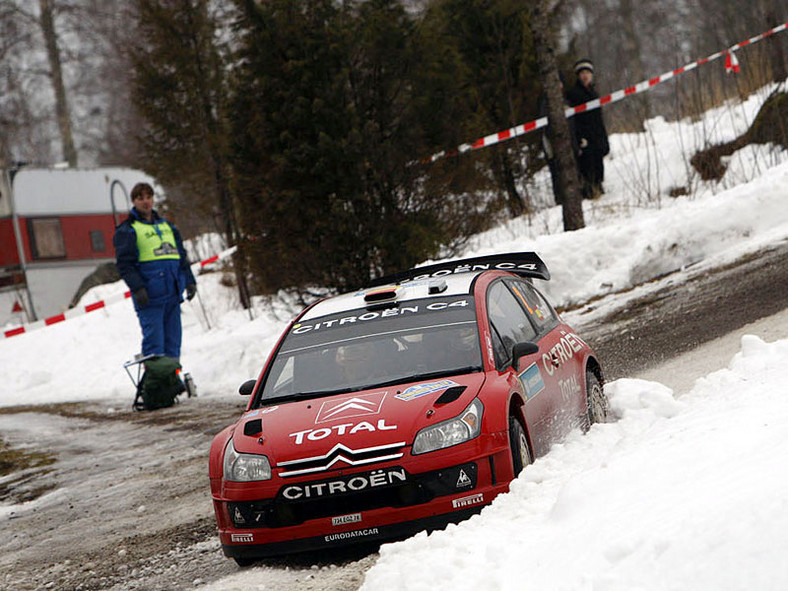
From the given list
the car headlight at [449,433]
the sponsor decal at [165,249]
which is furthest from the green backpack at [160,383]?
the car headlight at [449,433]

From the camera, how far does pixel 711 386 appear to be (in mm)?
6637

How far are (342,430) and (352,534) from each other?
0.54 metres

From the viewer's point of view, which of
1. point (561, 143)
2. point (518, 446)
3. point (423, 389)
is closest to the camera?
point (518, 446)

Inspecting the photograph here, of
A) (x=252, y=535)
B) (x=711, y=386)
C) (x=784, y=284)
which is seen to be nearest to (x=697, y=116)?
(x=784, y=284)

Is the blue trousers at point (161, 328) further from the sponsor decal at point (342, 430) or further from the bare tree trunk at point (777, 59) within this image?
the bare tree trunk at point (777, 59)

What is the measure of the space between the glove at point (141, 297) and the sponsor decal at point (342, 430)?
7670 mm

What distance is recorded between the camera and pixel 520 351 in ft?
19.6

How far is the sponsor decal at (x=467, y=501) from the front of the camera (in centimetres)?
515

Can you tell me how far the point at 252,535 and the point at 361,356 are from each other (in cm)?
139

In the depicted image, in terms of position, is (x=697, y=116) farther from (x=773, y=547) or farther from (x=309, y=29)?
(x=773, y=547)

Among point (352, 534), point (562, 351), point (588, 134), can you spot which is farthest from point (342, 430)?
point (588, 134)

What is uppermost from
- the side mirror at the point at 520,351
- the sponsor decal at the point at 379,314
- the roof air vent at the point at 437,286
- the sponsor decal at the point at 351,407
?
the roof air vent at the point at 437,286

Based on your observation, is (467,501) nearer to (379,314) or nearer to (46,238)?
(379,314)

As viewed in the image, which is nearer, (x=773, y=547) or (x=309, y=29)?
(x=773, y=547)
